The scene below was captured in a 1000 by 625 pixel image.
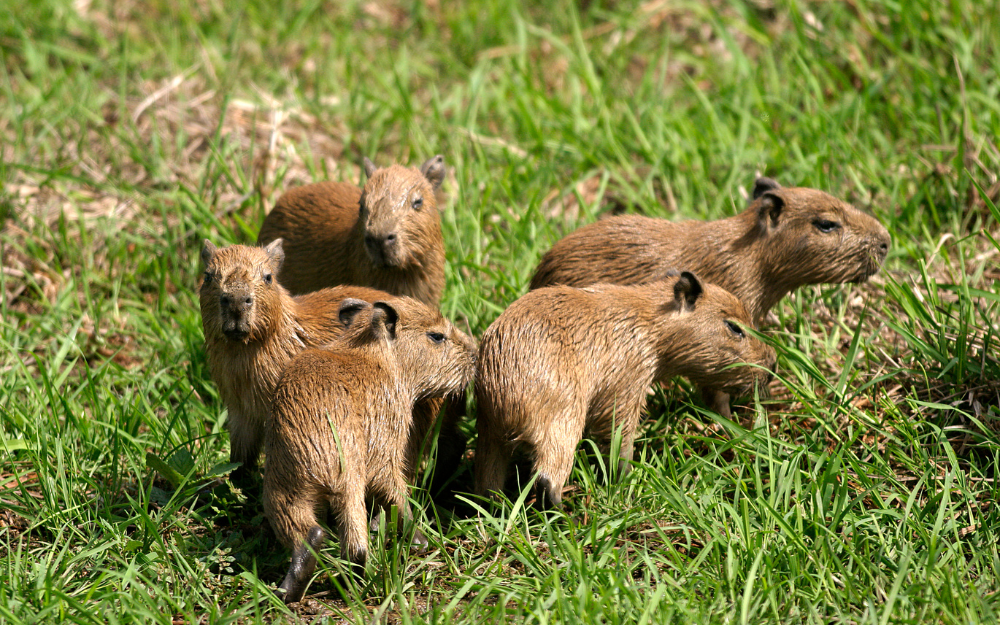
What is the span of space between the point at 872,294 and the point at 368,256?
321 centimetres

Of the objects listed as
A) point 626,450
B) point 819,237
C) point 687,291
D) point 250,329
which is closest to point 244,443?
Result: point 250,329

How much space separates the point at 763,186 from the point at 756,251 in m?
0.58

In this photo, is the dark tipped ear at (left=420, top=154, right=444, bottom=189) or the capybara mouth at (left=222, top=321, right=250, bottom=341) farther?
the dark tipped ear at (left=420, top=154, right=444, bottom=189)

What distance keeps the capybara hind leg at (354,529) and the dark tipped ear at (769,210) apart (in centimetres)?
278

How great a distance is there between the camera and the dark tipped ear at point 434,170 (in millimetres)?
5996

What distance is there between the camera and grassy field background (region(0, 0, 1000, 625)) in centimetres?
409

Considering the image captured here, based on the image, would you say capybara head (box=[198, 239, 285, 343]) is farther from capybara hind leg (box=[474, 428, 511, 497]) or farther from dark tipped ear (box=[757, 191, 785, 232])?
dark tipped ear (box=[757, 191, 785, 232])


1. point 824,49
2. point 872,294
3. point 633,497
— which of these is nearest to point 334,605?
point 633,497

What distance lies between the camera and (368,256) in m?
5.46

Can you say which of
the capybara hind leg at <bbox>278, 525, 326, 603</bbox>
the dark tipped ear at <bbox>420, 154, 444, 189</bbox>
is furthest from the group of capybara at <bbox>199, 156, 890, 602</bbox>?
the dark tipped ear at <bbox>420, 154, 444, 189</bbox>

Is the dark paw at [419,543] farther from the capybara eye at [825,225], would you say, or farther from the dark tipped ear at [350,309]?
the capybara eye at [825,225]

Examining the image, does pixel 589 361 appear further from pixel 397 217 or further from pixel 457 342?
pixel 397 217

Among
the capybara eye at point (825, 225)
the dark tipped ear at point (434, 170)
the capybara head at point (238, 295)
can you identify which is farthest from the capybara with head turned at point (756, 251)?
the capybara head at point (238, 295)

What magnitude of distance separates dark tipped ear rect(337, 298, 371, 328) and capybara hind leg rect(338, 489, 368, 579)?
3.04ft
